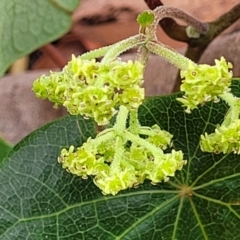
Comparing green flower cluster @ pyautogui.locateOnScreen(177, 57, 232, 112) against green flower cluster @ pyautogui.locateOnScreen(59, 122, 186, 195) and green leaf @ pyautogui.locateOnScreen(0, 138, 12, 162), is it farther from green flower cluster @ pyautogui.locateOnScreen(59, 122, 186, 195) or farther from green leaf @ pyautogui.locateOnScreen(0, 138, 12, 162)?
green leaf @ pyautogui.locateOnScreen(0, 138, 12, 162)

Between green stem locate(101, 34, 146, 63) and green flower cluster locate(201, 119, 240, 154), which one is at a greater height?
green stem locate(101, 34, 146, 63)

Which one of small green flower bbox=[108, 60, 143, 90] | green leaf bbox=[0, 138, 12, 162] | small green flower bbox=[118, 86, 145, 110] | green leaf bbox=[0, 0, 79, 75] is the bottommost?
green leaf bbox=[0, 138, 12, 162]

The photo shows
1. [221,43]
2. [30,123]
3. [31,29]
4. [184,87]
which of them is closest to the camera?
[184,87]

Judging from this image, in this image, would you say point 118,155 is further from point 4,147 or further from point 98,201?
point 4,147

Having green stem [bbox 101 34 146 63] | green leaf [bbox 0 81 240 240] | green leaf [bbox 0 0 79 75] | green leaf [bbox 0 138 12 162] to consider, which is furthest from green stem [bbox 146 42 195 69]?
green leaf [bbox 0 138 12 162]

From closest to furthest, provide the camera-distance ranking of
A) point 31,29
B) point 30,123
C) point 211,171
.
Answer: point 211,171
point 31,29
point 30,123

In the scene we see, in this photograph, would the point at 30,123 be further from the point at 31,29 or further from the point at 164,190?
the point at 164,190

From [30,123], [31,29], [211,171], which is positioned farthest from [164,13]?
[30,123]
